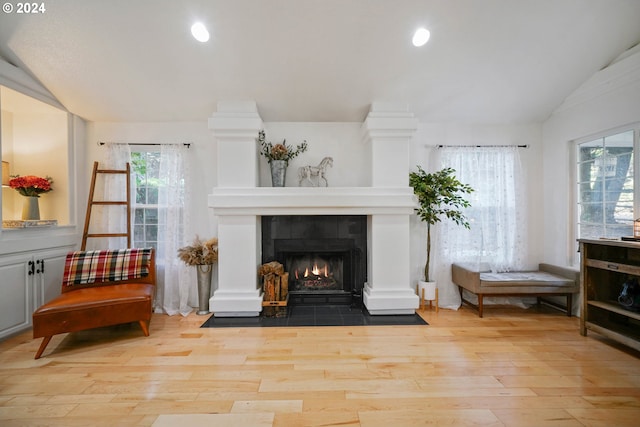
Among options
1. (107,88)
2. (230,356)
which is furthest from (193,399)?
(107,88)

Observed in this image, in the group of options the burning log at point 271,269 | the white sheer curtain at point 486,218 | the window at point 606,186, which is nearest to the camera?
the window at point 606,186

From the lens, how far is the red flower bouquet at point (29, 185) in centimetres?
303

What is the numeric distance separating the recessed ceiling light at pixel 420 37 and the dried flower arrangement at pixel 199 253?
2986 mm

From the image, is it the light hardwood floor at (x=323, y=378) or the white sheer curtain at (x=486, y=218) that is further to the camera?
the white sheer curtain at (x=486, y=218)

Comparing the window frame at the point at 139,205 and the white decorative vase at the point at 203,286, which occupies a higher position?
the window frame at the point at 139,205

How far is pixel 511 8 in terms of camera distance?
2486mm

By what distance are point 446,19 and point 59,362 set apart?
173 inches

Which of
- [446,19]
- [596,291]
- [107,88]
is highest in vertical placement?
[446,19]

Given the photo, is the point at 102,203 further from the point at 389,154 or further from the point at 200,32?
the point at 389,154

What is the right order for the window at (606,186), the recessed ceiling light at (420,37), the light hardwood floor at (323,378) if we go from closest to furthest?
the light hardwood floor at (323,378) → the recessed ceiling light at (420,37) → the window at (606,186)

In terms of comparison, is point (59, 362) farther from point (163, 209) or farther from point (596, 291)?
point (596, 291)

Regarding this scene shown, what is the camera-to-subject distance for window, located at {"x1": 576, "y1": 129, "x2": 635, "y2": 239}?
289cm

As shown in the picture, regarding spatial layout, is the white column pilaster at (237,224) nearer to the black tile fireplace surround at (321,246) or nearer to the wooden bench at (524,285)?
the black tile fireplace surround at (321,246)

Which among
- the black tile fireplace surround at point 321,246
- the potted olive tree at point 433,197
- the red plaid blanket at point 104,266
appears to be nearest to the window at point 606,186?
the potted olive tree at point 433,197
